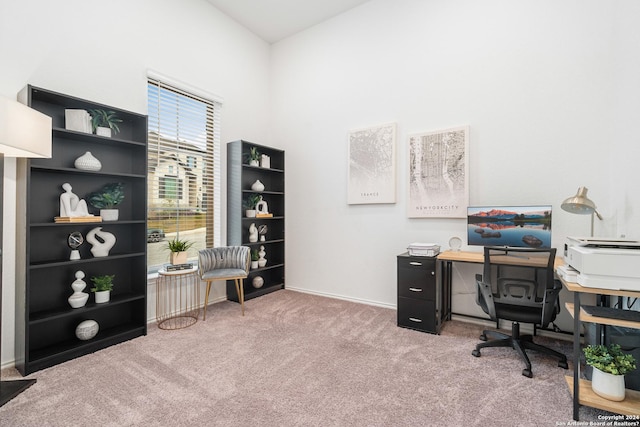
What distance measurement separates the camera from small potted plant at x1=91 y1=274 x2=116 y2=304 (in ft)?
8.42

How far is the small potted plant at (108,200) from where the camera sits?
8.61 feet

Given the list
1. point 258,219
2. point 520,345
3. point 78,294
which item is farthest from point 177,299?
point 520,345

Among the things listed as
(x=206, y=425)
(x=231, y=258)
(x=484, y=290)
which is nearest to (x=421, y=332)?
(x=484, y=290)

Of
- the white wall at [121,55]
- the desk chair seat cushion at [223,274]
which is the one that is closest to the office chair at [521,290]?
the desk chair seat cushion at [223,274]

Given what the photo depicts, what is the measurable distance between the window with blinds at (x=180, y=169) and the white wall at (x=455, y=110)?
1142mm

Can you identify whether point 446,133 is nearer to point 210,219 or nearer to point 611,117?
point 611,117

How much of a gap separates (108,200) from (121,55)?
1.46 metres

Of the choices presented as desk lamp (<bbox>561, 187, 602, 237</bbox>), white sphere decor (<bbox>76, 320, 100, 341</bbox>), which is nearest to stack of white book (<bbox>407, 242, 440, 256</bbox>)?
desk lamp (<bbox>561, 187, 602, 237</bbox>)

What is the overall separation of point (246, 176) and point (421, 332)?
9.51 feet

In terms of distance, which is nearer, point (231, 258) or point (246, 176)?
point (231, 258)

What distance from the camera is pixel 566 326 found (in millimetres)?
2723

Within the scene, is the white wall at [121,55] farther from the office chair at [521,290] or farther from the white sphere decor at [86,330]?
the office chair at [521,290]

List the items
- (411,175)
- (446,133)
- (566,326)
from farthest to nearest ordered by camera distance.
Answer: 1. (411,175)
2. (446,133)
3. (566,326)

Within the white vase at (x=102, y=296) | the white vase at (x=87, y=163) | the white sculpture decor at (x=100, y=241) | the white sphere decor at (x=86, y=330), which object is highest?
the white vase at (x=87, y=163)
